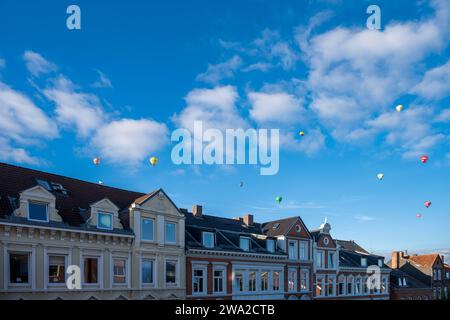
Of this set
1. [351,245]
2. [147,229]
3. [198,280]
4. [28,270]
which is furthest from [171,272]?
[351,245]

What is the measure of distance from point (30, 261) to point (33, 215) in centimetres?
272

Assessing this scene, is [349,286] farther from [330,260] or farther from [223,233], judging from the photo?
[223,233]

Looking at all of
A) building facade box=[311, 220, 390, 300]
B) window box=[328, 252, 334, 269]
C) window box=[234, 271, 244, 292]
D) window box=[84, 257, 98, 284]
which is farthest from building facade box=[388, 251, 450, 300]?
window box=[84, 257, 98, 284]

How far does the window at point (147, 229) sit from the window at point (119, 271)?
245cm

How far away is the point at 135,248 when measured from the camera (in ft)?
92.2

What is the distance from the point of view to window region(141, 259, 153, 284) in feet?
94.0

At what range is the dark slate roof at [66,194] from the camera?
24.1 metres

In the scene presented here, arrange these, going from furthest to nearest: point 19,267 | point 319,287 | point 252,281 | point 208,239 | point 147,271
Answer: point 319,287 → point 252,281 → point 208,239 → point 147,271 → point 19,267

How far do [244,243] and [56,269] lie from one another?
17880mm

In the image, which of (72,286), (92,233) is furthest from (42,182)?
(72,286)

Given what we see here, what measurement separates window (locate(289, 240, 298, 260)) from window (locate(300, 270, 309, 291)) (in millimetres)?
1957

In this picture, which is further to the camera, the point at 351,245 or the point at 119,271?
the point at 351,245

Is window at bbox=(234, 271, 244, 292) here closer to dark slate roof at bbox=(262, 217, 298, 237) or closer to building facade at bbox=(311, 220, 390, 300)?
dark slate roof at bbox=(262, 217, 298, 237)
